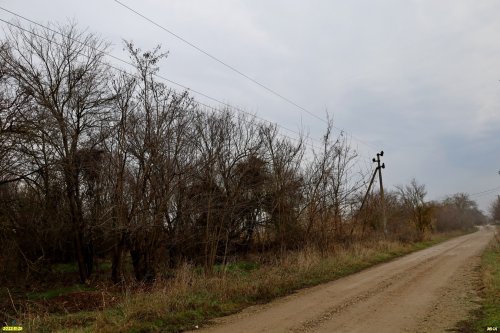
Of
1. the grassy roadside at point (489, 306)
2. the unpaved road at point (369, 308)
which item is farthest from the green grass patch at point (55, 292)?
the grassy roadside at point (489, 306)

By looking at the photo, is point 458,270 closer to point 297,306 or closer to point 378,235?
point 297,306

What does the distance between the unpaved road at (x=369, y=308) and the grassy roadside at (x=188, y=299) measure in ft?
2.15

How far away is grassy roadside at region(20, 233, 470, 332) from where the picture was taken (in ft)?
28.9

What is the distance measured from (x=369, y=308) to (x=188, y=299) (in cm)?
432

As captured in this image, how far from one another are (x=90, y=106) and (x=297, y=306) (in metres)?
14.0

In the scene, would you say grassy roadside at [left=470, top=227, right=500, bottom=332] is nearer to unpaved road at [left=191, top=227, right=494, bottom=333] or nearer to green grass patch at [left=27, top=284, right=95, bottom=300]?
unpaved road at [left=191, top=227, right=494, bottom=333]

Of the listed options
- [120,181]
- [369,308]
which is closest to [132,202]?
[120,181]

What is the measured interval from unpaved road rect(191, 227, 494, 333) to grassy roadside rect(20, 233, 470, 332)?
655mm

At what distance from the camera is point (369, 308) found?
10.2 m

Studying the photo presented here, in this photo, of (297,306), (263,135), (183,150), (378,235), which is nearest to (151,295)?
(297,306)

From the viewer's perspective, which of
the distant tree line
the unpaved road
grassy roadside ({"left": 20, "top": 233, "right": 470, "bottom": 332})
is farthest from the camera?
the distant tree line

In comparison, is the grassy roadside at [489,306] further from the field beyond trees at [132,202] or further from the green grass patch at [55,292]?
the green grass patch at [55,292]

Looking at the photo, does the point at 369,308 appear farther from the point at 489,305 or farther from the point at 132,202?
the point at 132,202

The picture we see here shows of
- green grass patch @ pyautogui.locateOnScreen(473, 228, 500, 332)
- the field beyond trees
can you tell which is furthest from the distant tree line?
green grass patch @ pyautogui.locateOnScreen(473, 228, 500, 332)
